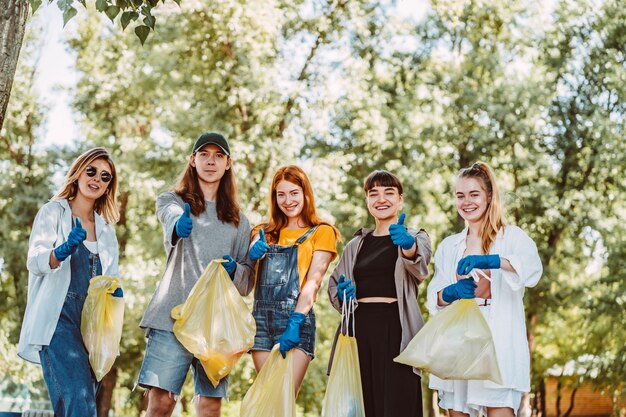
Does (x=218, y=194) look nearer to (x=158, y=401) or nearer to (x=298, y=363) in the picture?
(x=298, y=363)

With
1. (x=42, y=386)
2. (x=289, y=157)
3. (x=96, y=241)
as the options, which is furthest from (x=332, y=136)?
(x=96, y=241)

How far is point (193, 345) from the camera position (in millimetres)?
3480

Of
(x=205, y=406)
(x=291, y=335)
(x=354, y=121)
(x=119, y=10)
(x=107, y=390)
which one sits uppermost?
(x=354, y=121)

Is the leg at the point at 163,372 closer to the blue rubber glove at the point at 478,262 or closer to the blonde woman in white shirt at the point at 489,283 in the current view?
the blonde woman in white shirt at the point at 489,283

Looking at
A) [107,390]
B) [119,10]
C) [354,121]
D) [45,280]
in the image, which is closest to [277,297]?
[45,280]

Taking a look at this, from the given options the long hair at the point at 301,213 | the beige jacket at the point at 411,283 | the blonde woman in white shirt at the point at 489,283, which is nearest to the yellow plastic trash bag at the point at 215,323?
the long hair at the point at 301,213

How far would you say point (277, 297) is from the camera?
3.68m

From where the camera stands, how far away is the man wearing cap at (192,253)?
3.54m

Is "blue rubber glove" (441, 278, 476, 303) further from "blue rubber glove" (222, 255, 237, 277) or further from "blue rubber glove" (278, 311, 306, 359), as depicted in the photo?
"blue rubber glove" (222, 255, 237, 277)

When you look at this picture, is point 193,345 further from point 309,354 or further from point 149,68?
point 149,68

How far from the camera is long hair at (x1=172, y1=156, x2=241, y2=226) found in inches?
149

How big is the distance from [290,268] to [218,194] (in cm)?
55

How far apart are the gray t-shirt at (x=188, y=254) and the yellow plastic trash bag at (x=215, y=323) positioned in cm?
9

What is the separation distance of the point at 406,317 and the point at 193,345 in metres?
1.02
